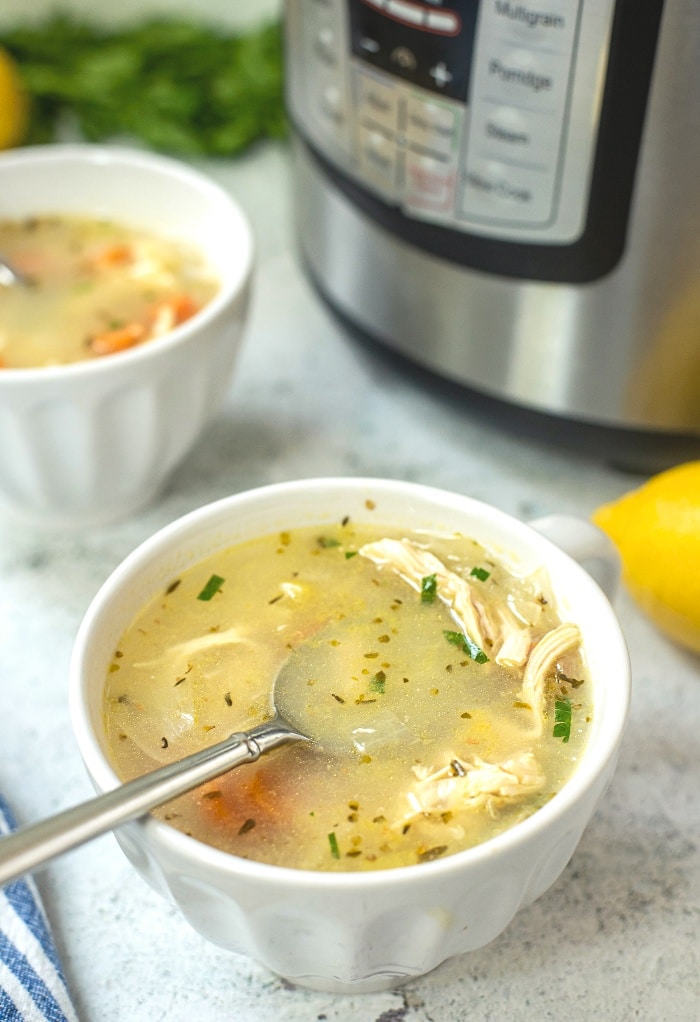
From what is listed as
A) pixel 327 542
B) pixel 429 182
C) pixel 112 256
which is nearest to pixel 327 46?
pixel 429 182

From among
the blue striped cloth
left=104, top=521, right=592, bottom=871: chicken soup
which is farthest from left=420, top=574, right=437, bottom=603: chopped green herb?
the blue striped cloth

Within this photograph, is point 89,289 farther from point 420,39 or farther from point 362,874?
point 362,874

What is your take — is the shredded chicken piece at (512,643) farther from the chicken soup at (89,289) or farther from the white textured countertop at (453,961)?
the chicken soup at (89,289)

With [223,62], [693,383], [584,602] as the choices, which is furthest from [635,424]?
[223,62]

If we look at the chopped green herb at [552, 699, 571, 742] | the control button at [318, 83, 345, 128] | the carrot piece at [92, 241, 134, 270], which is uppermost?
the control button at [318, 83, 345, 128]

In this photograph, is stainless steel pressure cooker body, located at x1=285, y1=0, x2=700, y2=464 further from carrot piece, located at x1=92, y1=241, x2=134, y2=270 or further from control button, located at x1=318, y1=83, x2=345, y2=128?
carrot piece, located at x1=92, y1=241, x2=134, y2=270
